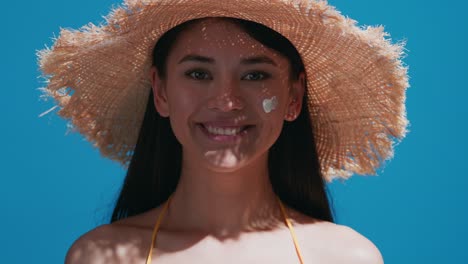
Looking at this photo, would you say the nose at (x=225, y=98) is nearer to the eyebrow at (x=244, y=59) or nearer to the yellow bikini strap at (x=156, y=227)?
the eyebrow at (x=244, y=59)

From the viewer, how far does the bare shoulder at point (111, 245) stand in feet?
7.43

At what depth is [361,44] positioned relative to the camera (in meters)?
2.28

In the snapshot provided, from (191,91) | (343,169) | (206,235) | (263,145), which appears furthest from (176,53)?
(343,169)

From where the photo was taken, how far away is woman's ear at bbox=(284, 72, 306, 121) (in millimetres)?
2387

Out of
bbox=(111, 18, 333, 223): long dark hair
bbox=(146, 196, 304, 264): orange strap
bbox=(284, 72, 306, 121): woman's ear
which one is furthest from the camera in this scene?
bbox=(111, 18, 333, 223): long dark hair

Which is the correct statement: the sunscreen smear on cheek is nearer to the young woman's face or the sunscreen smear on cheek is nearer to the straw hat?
the young woman's face

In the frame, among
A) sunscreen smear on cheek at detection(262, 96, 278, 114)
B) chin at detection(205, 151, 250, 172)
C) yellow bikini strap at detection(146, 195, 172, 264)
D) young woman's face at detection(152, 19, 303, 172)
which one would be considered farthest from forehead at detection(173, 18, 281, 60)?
yellow bikini strap at detection(146, 195, 172, 264)

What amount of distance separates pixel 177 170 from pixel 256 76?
1.46 ft

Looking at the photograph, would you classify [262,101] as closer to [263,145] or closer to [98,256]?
[263,145]

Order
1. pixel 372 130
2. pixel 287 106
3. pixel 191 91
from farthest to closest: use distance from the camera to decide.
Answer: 1. pixel 372 130
2. pixel 287 106
3. pixel 191 91

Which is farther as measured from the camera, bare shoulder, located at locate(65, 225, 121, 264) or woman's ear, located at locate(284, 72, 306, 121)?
woman's ear, located at locate(284, 72, 306, 121)

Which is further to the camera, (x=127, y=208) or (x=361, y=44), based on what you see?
(x=127, y=208)

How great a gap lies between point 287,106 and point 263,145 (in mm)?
160

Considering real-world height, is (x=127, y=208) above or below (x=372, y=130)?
below
